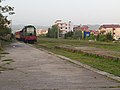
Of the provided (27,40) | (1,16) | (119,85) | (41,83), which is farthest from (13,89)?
(27,40)

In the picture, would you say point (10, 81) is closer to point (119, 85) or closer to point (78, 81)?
point (78, 81)

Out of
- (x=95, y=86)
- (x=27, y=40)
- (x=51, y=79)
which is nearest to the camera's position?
(x=95, y=86)

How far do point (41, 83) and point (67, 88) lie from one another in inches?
47.4

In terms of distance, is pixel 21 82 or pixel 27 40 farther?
pixel 27 40

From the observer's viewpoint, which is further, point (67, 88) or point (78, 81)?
point (78, 81)

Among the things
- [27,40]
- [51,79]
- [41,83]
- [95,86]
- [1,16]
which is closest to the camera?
[95,86]

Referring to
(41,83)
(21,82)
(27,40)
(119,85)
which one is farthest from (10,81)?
(27,40)

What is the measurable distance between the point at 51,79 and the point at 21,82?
116cm

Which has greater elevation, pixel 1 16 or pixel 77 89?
pixel 1 16

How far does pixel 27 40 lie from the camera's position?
2301 inches

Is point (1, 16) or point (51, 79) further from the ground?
point (1, 16)

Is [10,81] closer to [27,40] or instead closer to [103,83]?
[103,83]

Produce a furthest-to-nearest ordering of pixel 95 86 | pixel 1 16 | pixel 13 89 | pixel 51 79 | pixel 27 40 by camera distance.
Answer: pixel 27 40
pixel 1 16
pixel 51 79
pixel 95 86
pixel 13 89

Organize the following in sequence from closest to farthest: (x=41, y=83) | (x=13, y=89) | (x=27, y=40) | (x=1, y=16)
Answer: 1. (x=13, y=89)
2. (x=41, y=83)
3. (x=1, y=16)
4. (x=27, y=40)
